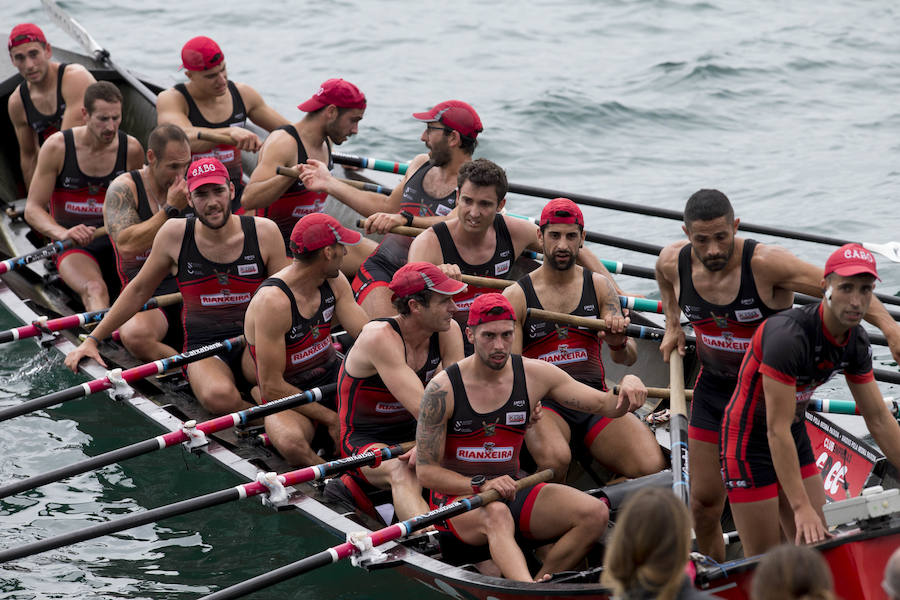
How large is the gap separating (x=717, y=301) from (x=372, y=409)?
2.11 meters

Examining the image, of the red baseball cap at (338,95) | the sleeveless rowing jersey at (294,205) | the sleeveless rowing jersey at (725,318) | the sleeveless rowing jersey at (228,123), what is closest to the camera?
the sleeveless rowing jersey at (725,318)

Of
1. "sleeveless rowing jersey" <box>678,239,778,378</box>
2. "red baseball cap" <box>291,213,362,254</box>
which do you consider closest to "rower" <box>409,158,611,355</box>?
"red baseball cap" <box>291,213,362,254</box>

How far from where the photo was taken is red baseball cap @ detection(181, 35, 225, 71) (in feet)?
31.7

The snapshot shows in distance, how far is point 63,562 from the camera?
755cm

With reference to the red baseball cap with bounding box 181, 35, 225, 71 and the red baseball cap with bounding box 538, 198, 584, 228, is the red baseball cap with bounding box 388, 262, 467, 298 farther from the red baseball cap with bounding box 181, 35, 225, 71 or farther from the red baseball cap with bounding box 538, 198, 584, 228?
the red baseball cap with bounding box 181, 35, 225, 71

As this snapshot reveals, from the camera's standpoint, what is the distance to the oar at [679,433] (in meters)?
5.93

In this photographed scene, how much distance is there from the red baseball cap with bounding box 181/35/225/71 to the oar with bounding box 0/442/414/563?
169 inches

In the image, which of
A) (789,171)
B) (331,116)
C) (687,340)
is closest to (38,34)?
(331,116)

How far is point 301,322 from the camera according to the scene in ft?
24.2

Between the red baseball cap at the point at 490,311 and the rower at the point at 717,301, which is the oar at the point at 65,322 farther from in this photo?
the rower at the point at 717,301

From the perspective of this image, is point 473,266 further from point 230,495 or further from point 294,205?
point 230,495

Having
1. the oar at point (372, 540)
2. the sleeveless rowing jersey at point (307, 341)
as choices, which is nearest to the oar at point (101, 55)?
the sleeveless rowing jersey at point (307, 341)

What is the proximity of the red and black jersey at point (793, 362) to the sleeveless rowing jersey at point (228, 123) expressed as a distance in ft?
18.5

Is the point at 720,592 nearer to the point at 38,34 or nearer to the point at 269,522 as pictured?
the point at 269,522
